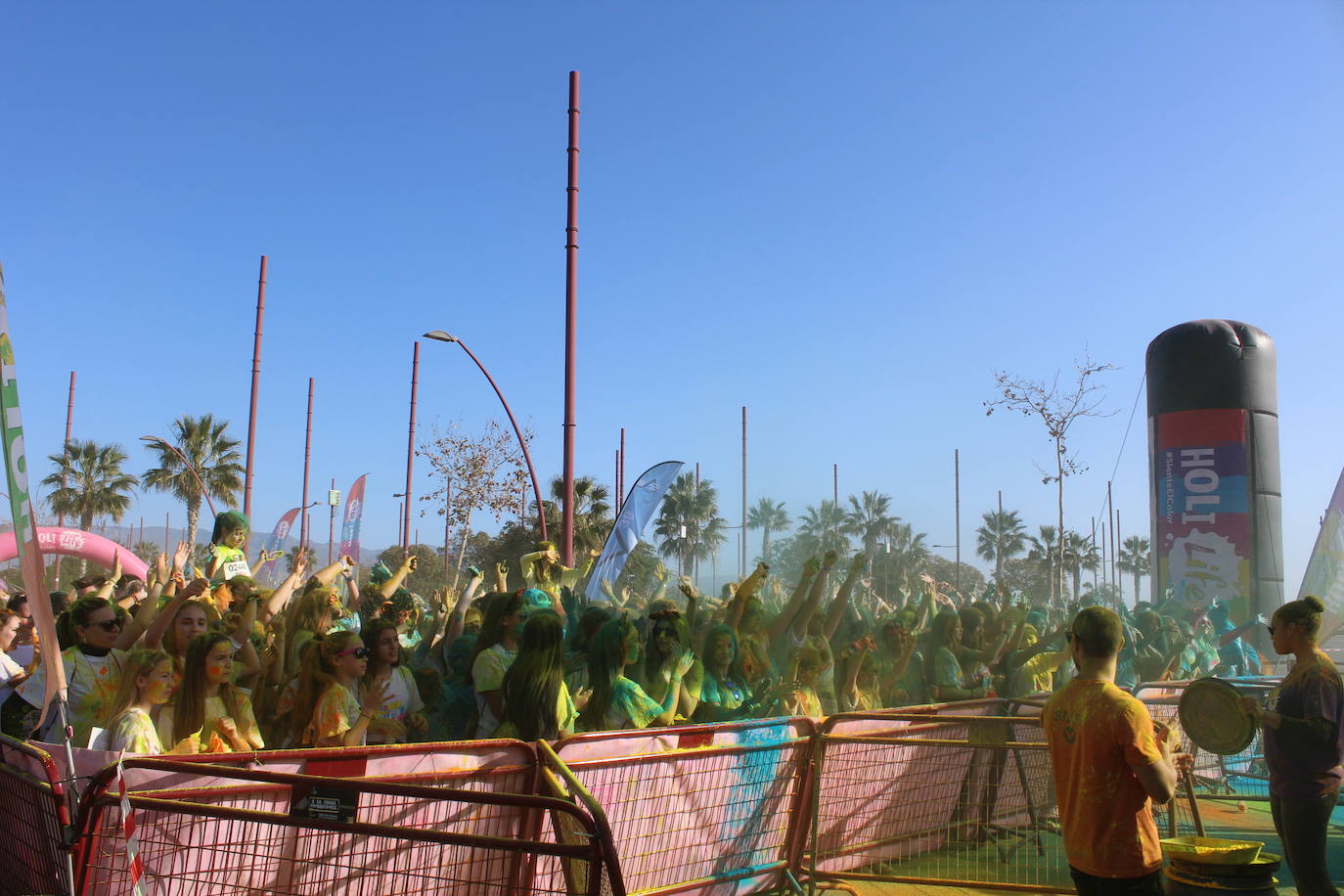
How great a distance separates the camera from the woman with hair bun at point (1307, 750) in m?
4.72

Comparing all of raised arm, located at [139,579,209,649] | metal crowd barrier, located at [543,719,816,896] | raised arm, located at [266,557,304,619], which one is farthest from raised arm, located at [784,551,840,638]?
raised arm, located at [139,579,209,649]

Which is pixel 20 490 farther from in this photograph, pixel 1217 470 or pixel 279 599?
pixel 1217 470

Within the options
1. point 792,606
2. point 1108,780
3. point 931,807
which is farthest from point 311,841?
point 792,606

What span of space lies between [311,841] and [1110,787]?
2.99 m

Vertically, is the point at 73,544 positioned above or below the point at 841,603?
above

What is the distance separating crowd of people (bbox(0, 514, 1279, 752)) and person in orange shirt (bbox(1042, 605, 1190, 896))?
2.33 m

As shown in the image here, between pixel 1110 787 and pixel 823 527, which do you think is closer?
pixel 1110 787

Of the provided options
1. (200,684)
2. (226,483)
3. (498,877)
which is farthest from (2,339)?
(226,483)

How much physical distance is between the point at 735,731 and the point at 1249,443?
2025cm

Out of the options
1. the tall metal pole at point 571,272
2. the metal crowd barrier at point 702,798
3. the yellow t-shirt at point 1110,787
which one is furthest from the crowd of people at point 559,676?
the tall metal pole at point 571,272

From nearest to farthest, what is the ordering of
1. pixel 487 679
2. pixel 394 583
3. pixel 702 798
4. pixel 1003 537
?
pixel 702 798 < pixel 487 679 < pixel 394 583 < pixel 1003 537

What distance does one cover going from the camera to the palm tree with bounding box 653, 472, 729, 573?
15695 millimetres

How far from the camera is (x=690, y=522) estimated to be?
61.6 feet

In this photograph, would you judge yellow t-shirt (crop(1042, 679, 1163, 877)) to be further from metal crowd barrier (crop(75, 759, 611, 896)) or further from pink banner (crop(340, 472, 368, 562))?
pink banner (crop(340, 472, 368, 562))
